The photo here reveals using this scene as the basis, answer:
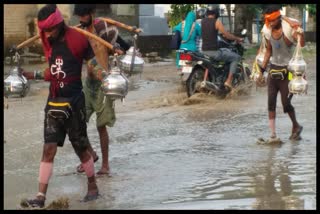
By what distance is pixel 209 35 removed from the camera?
1377 centimetres

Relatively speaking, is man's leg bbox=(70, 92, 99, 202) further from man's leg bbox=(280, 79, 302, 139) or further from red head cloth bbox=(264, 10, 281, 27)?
man's leg bbox=(280, 79, 302, 139)

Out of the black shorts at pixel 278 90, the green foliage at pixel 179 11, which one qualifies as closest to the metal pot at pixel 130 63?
the black shorts at pixel 278 90

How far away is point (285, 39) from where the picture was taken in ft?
31.2

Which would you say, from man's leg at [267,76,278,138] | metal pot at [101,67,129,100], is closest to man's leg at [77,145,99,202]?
metal pot at [101,67,129,100]

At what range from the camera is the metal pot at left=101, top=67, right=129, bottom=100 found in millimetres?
6984

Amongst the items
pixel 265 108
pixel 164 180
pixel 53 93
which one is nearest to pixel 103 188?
pixel 164 180

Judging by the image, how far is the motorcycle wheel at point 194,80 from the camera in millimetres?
13734

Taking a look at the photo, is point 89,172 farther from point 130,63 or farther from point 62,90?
point 130,63

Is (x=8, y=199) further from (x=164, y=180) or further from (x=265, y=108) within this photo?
(x=265, y=108)

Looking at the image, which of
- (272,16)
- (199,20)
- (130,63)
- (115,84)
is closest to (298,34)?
(272,16)

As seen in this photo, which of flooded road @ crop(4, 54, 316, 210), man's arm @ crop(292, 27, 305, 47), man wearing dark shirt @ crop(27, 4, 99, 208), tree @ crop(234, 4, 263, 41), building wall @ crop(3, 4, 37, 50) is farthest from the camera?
tree @ crop(234, 4, 263, 41)

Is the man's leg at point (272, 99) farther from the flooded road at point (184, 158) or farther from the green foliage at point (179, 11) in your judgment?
the green foliage at point (179, 11)

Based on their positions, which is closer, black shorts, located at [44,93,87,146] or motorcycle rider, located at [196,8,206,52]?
black shorts, located at [44,93,87,146]

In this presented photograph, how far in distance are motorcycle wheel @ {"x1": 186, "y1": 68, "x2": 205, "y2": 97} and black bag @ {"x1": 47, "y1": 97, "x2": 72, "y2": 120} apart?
6992mm
